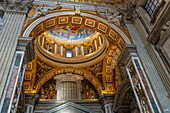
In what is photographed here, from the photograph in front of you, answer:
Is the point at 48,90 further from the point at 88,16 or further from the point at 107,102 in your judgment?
the point at 88,16

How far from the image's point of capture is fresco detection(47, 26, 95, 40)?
15109 millimetres

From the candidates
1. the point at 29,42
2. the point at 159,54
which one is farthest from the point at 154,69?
the point at 29,42

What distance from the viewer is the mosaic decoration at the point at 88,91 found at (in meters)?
13.2

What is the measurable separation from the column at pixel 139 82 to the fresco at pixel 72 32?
7.35 meters

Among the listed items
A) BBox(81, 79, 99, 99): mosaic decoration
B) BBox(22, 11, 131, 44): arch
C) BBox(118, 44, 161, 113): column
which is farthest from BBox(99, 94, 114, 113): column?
BBox(22, 11, 131, 44): arch

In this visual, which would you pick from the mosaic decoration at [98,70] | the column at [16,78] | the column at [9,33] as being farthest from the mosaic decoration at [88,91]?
the column at [9,33]

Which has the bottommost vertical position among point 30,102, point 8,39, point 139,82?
point 139,82

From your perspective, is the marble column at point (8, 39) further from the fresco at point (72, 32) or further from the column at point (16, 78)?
the fresco at point (72, 32)

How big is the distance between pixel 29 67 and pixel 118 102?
22.9ft

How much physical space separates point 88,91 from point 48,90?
3328 mm

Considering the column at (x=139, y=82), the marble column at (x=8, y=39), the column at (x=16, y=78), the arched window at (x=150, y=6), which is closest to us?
the column at (x=16, y=78)

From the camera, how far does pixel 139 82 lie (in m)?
6.87

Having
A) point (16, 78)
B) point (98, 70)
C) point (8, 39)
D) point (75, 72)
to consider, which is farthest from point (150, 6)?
point (75, 72)

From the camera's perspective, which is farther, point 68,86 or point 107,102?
point 68,86
